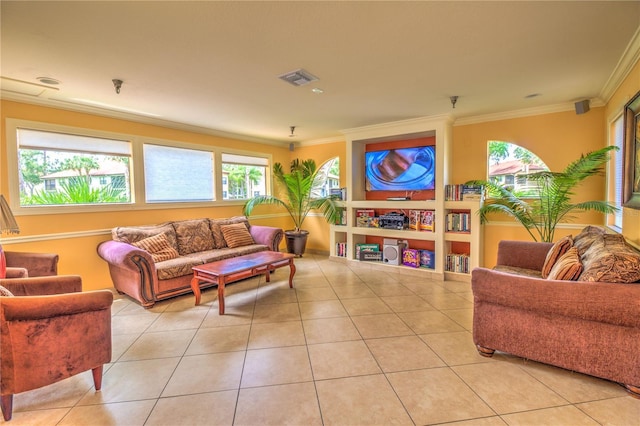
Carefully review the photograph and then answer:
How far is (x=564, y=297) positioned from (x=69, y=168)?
508cm

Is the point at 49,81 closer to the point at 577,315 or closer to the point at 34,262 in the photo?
the point at 34,262

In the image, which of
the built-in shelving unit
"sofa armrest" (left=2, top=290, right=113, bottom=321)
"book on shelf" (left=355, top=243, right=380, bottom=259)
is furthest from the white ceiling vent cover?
"book on shelf" (left=355, top=243, right=380, bottom=259)

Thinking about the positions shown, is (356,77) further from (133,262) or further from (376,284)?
(133,262)

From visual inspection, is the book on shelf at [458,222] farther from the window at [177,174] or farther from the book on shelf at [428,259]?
the window at [177,174]

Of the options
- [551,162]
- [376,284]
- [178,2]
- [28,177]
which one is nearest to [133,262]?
[28,177]

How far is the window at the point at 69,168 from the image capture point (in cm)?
331

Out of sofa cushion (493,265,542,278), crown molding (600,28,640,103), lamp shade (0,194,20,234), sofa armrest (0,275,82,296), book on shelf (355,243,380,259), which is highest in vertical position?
crown molding (600,28,640,103)

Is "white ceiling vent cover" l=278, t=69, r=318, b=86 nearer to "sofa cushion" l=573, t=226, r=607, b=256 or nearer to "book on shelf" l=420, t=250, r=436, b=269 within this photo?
"sofa cushion" l=573, t=226, r=607, b=256

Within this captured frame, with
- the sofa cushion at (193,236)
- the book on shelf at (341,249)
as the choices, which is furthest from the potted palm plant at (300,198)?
the sofa cushion at (193,236)

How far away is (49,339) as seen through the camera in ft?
5.57

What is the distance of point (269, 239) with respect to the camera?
4.78 m

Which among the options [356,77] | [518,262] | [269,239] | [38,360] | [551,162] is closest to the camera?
[38,360]

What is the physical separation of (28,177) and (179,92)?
1.98 meters

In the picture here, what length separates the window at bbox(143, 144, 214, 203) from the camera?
436 cm
